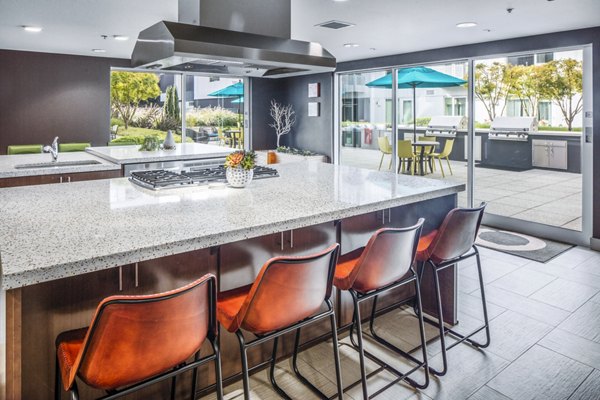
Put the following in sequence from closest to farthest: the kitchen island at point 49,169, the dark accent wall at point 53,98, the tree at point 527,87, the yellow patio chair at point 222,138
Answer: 1. the kitchen island at point 49,169
2. the tree at point 527,87
3. the dark accent wall at point 53,98
4. the yellow patio chair at point 222,138

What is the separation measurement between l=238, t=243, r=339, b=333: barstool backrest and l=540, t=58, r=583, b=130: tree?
4.43 m

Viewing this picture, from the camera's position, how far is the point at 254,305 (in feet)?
5.31

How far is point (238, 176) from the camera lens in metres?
2.63

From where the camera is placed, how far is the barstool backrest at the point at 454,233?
2.31 meters

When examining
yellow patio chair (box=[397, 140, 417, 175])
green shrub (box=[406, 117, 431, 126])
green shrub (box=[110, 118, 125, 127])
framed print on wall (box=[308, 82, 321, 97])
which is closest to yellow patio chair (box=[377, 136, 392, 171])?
yellow patio chair (box=[397, 140, 417, 175])

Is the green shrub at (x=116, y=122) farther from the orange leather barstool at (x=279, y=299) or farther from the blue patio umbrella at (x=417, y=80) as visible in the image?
the orange leather barstool at (x=279, y=299)

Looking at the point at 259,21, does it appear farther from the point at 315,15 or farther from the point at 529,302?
the point at 529,302

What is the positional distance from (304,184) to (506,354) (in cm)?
158

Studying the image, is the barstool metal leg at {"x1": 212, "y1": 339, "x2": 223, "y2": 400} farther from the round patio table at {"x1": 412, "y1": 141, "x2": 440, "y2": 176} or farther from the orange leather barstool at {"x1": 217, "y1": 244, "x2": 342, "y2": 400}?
the round patio table at {"x1": 412, "y1": 141, "x2": 440, "y2": 176}

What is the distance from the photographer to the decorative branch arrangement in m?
8.66

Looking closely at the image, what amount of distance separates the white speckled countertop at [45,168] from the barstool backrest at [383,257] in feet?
10.3

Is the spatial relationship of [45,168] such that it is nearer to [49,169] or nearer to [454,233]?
[49,169]

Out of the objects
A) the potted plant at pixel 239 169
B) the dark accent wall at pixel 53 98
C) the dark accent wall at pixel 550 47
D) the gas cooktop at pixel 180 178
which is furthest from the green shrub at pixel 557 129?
the dark accent wall at pixel 53 98

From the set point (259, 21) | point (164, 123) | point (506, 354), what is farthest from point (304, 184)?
point (164, 123)
